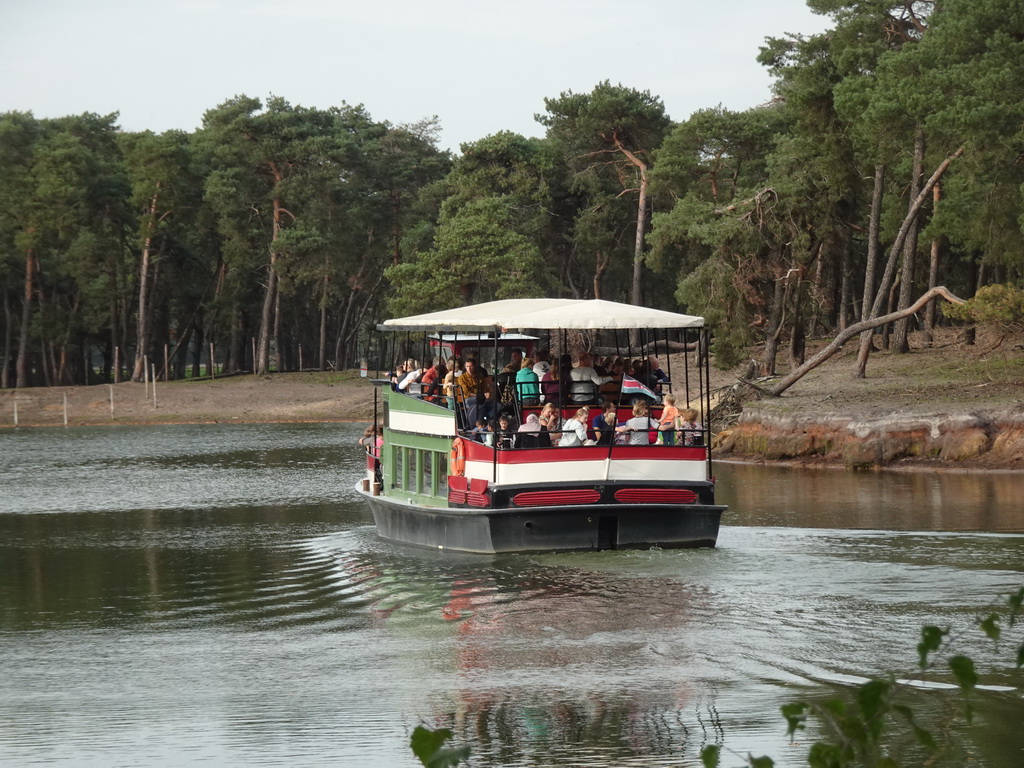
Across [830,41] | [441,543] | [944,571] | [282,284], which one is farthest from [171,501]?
[282,284]

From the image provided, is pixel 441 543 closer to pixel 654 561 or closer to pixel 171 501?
pixel 654 561

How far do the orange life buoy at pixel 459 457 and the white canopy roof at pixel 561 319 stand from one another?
1.73 metres

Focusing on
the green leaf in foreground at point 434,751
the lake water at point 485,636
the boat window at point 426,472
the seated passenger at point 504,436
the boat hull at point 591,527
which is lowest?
the lake water at point 485,636

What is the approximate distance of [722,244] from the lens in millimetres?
46125

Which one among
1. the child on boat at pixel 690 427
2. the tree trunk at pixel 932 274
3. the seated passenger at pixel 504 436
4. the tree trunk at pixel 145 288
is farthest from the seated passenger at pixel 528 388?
the tree trunk at pixel 145 288

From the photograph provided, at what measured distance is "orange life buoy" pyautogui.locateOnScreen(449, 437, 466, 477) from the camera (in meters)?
21.6

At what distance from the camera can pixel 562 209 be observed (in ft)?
240

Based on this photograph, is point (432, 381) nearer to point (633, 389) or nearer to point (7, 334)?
point (633, 389)

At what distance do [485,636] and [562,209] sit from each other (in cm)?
5772

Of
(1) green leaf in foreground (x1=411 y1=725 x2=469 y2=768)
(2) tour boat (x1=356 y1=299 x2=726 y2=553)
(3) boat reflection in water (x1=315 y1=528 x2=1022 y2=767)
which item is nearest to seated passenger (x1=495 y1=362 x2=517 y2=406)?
(2) tour boat (x1=356 y1=299 x2=726 y2=553)

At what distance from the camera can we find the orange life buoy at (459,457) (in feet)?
71.0

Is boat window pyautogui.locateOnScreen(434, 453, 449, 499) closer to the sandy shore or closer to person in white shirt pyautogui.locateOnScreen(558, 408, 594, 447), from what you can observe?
person in white shirt pyautogui.locateOnScreen(558, 408, 594, 447)

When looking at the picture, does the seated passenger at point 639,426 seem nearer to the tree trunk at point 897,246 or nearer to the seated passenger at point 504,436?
the seated passenger at point 504,436

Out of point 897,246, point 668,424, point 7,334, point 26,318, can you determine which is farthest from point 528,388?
point 7,334
